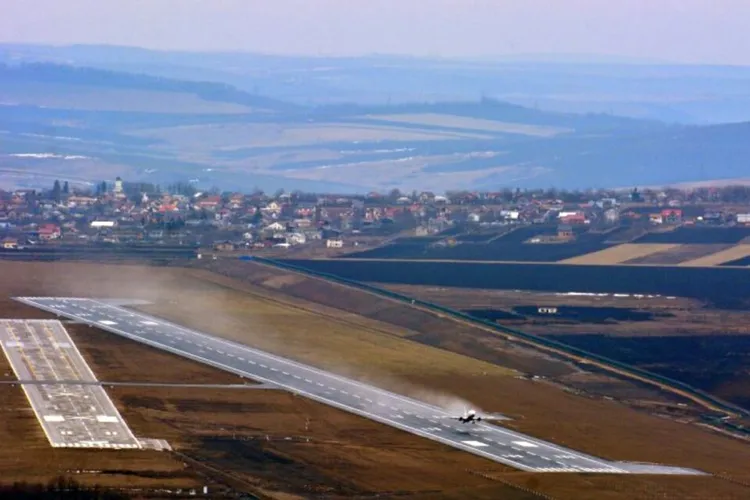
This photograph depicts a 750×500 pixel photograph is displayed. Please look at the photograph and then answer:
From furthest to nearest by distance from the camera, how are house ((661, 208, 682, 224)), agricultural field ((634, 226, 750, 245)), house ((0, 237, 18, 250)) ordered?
house ((661, 208, 682, 224)) → agricultural field ((634, 226, 750, 245)) → house ((0, 237, 18, 250))

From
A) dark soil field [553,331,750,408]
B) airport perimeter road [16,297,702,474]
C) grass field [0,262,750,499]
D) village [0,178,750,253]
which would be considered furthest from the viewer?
village [0,178,750,253]

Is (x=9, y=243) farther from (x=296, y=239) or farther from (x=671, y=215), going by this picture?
(x=671, y=215)

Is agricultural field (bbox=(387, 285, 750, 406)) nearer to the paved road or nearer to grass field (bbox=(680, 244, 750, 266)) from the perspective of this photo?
grass field (bbox=(680, 244, 750, 266))

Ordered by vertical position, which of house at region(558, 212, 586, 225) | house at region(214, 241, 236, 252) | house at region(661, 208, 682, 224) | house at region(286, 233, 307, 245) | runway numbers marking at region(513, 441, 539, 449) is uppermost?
house at region(661, 208, 682, 224)

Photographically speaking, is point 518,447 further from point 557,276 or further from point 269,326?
point 557,276

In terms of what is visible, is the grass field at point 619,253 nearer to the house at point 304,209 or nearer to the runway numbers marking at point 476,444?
the house at point 304,209

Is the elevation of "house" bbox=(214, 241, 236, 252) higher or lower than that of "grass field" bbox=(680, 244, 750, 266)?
lower

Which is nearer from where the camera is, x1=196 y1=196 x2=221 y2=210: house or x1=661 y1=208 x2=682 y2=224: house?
x1=661 y1=208 x2=682 y2=224: house

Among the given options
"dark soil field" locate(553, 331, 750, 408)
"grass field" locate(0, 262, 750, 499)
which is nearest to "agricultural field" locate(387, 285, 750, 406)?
"dark soil field" locate(553, 331, 750, 408)
